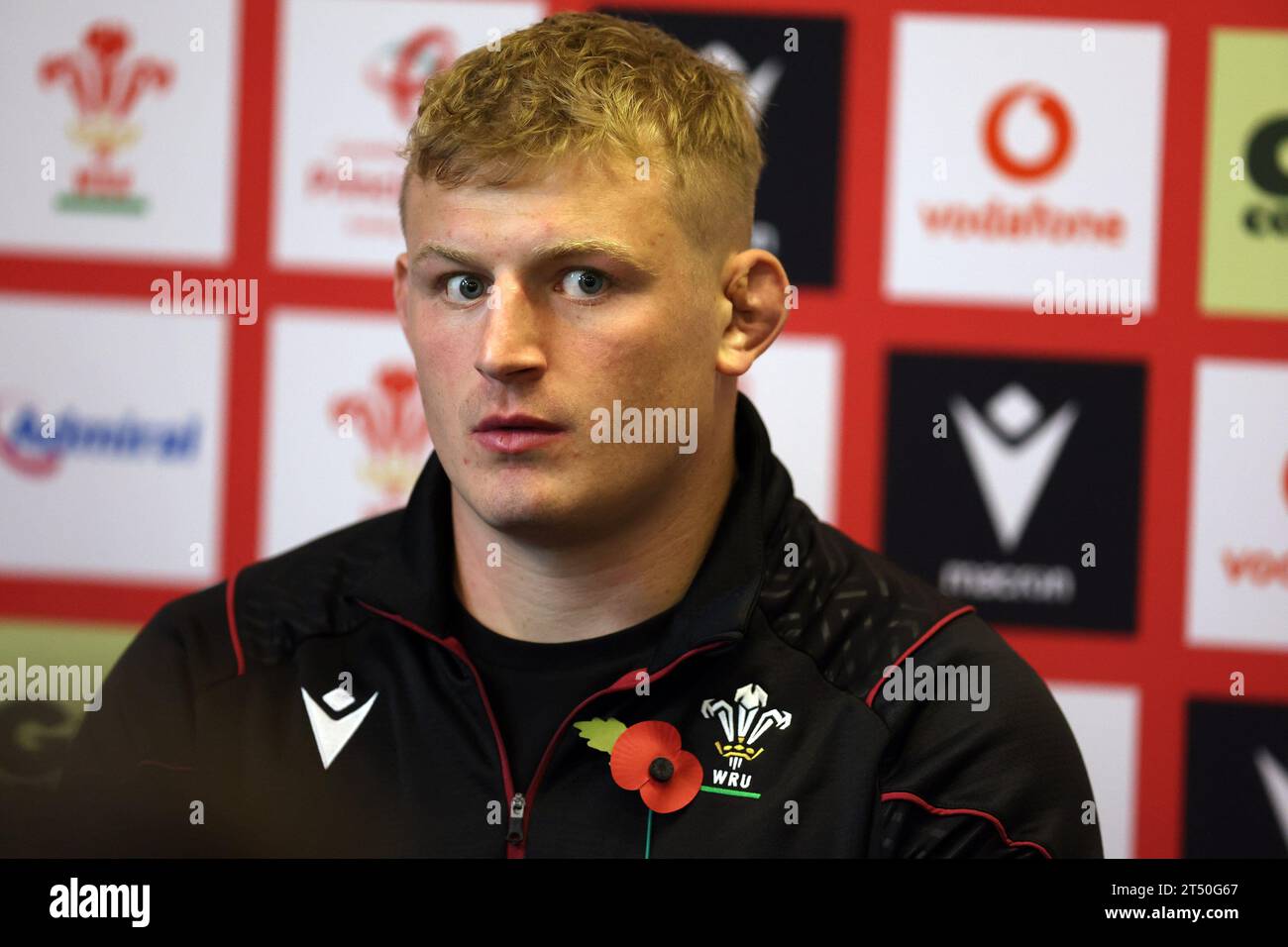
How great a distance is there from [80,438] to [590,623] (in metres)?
1.47

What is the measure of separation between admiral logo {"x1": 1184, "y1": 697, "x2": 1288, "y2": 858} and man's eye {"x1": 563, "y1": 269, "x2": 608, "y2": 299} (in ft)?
5.15

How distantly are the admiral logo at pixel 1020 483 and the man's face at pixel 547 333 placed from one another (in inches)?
42.8

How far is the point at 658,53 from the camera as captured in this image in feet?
5.23

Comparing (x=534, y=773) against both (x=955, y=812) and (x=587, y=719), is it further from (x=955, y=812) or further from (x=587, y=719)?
(x=955, y=812)

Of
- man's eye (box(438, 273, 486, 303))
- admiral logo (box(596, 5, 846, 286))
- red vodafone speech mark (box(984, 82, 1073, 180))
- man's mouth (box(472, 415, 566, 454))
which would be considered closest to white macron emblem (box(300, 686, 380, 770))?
man's mouth (box(472, 415, 566, 454))

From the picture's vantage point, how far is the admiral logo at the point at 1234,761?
8.23ft

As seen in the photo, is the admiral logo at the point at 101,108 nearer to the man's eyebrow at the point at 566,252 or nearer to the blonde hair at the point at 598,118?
the blonde hair at the point at 598,118

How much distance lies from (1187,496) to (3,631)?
7.20 feet

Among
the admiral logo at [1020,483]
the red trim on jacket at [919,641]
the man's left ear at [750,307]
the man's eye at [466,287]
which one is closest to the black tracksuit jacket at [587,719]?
the red trim on jacket at [919,641]

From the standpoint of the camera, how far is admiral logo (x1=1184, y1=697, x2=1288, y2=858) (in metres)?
2.51

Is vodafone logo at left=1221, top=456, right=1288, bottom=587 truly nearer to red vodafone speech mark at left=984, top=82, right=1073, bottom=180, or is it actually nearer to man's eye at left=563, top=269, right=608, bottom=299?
A: red vodafone speech mark at left=984, top=82, right=1073, bottom=180

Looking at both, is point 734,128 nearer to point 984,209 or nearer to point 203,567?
point 984,209

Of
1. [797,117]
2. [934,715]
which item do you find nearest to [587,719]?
[934,715]
